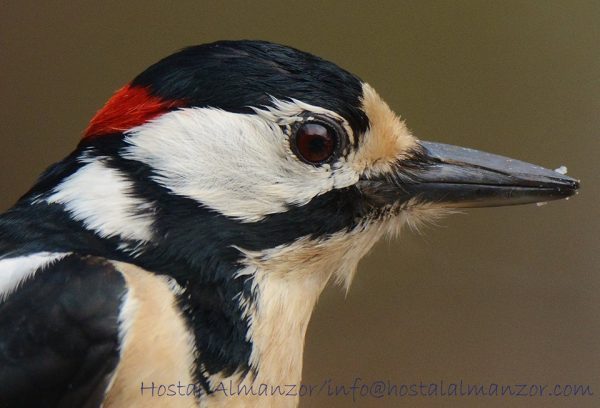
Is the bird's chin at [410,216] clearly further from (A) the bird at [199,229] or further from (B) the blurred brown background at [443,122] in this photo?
(B) the blurred brown background at [443,122]

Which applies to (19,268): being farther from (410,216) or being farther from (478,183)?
(478,183)

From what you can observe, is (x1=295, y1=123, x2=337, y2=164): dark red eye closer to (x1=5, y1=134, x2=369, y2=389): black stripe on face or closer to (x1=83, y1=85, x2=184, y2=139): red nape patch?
(x1=5, y1=134, x2=369, y2=389): black stripe on face

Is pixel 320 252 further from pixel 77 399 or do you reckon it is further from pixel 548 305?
pixel 548 305

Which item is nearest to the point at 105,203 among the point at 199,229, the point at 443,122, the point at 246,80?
the point at 199,229

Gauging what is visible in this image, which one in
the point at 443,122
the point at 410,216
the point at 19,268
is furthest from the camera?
the point at 443,122

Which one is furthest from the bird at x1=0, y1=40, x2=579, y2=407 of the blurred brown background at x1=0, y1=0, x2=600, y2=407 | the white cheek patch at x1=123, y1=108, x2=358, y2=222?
the blurred brown background at x1=0, y1=0, x2=600, y2=407

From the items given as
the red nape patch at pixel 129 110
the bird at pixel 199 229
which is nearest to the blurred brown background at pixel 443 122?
the bird at pixel 199 229
